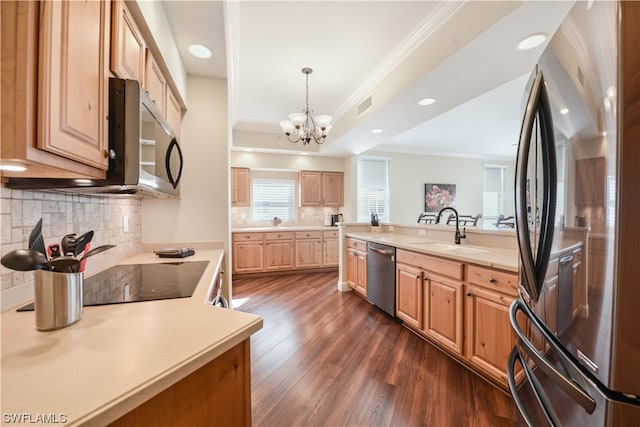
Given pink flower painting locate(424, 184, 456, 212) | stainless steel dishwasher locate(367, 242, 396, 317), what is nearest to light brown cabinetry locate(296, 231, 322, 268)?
stainless steel dishwasher locate(367, 242, 396, 317)

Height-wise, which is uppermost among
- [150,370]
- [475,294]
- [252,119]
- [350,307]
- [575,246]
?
[252,119]

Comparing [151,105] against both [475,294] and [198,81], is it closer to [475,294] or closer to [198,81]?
[198,81]

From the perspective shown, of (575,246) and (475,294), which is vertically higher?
(575,246)

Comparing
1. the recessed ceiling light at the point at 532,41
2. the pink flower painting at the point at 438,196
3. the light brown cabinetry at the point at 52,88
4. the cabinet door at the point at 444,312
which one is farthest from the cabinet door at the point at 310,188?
the light brown cabinetry at the point at 52,88

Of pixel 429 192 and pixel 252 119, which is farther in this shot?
pixel 429 192

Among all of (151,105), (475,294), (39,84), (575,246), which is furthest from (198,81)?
(475,294)

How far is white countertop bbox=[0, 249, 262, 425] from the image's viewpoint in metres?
0.47

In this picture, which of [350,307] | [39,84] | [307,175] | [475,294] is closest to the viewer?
[39,84]

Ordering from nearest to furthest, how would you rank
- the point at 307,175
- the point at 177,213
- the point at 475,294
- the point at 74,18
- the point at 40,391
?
the point at 40,391, the point at 74,18, the point at 475,294, the point at 177,213, the point at 307,175

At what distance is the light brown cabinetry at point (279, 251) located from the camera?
4.98 meters

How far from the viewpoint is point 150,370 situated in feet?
1.85

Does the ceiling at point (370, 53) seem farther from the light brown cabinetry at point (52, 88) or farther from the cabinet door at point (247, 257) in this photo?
the cabinet door at point (247, 257)

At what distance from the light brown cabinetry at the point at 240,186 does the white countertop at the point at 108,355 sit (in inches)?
170

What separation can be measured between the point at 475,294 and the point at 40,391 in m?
2.26
